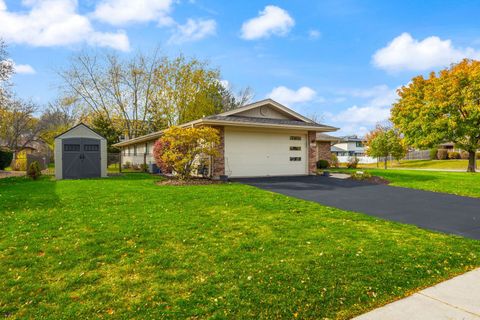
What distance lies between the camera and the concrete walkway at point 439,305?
2.93 m

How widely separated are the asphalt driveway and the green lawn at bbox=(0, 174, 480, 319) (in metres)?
0.88

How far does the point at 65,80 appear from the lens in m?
30.7

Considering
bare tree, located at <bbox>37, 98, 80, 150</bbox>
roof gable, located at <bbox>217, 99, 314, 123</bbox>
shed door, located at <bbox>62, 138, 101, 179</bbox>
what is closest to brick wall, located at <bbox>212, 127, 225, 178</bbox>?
roof gable, located at <bbox>217, 99, 314, 123</bbox>

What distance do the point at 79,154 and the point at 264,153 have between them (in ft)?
33.4

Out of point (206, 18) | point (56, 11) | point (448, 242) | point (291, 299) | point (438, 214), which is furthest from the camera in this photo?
point (206, 18)

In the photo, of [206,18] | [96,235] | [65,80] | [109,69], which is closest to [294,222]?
[96,235]

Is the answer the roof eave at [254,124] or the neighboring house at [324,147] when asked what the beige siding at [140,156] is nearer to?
the roof eave at [254,124]

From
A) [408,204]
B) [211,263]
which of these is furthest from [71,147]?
[408,204]

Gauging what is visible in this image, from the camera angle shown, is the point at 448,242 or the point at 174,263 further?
the point at 448,242

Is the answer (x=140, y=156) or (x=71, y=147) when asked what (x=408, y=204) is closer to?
(x=71, y=147)

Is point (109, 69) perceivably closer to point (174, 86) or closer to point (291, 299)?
point (174, 86)

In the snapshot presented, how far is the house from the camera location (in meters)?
14.3

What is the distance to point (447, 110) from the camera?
21.2 m

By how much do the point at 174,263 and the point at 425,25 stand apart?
15.1 m
